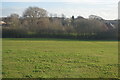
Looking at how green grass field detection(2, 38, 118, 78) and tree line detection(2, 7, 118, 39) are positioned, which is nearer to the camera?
green grass field detection(2, 38, 118, 78)

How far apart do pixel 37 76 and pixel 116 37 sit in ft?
119

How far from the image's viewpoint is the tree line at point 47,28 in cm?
3875

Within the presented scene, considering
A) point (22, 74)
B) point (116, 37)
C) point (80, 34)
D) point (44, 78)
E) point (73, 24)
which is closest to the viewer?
point (44, 78)

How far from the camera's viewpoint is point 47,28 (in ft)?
135

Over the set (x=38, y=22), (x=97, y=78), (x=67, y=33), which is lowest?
(x=97, y=78)

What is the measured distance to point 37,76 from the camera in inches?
225

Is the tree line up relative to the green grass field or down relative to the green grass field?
up

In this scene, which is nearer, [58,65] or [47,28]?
[58,65]

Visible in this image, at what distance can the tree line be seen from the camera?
38.8 metres

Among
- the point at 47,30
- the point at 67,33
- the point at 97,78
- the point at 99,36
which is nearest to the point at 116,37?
the point at 99,36

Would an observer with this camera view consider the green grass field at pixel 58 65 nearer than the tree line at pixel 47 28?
Yes

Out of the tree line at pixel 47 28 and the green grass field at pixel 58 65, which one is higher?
the tree line at pixel 47 28

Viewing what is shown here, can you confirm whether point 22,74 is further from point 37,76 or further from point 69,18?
point 69,18

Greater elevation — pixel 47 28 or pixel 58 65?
pixel 47 28
